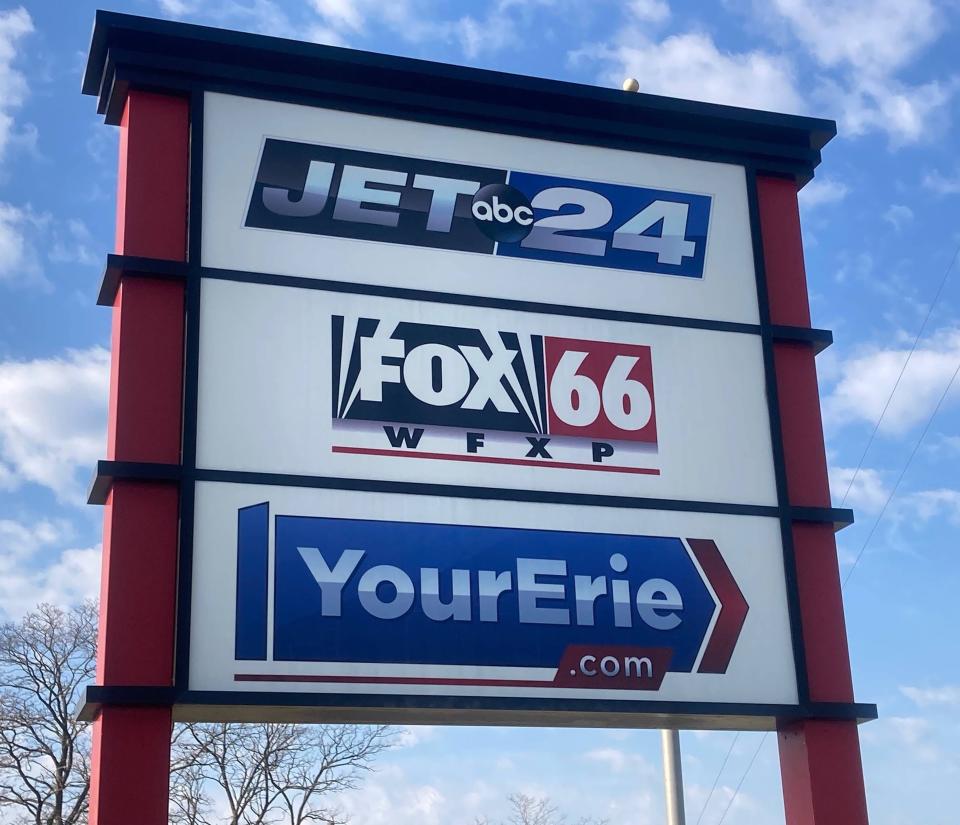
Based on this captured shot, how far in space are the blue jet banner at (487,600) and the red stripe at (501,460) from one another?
1.67ft

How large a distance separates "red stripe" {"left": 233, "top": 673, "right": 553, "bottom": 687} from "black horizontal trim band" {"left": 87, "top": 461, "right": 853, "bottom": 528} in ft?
4.28

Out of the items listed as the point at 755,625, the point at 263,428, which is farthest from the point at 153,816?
the point at 755,625

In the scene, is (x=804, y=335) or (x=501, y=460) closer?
(x=501, y=460)

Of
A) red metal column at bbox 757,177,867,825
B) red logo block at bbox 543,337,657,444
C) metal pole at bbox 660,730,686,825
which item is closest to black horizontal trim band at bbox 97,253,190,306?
red logo block at bbox 543,337,657,444

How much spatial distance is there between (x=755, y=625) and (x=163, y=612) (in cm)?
429

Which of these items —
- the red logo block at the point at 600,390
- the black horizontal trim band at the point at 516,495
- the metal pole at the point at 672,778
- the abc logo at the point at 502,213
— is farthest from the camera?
the metal pole at the point at 672,778

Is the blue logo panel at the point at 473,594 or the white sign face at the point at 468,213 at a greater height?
the white sign face at the point at 468,213

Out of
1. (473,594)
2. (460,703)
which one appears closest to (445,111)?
(473,594)

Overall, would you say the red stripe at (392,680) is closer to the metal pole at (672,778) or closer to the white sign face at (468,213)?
the white sign face at (468,213)

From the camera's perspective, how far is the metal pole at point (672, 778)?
14.6m

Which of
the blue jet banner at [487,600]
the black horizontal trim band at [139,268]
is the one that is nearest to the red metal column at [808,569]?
the blue jet banner at [487,600]

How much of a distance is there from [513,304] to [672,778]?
6170 millimetres

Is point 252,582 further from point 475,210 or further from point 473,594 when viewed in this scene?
point 475,210

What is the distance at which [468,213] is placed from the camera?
438 inches
